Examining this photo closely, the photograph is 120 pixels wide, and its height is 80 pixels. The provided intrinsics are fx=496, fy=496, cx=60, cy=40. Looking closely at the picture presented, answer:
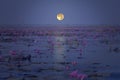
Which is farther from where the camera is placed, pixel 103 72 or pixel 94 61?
pixel 94 61

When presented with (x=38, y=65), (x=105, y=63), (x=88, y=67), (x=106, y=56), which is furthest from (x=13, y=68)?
(x=106, y=56)

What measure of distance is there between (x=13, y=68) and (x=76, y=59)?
3.91m

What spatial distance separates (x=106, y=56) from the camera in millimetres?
20172

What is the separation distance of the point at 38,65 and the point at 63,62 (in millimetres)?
1281

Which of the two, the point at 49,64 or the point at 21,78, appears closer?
the point at 21,78

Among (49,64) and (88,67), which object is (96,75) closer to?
Answer: (88,67)

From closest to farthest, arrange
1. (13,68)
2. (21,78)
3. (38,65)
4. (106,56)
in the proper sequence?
(21,78), (13,68), (38,65), (106,56)

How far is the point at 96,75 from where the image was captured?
45.6 ft

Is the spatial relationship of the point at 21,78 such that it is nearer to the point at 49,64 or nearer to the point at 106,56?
the point at 49,64

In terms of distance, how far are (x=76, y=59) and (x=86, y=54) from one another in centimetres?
237

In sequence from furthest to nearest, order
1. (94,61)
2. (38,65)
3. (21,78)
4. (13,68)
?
(94,61), (38,65), (13,68), (21,78)

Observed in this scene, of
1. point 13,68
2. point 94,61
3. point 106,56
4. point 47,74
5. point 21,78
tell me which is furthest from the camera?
point 106,56

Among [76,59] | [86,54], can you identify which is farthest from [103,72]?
[86,54]

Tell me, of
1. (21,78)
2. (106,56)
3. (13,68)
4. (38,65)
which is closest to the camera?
(21,78)
